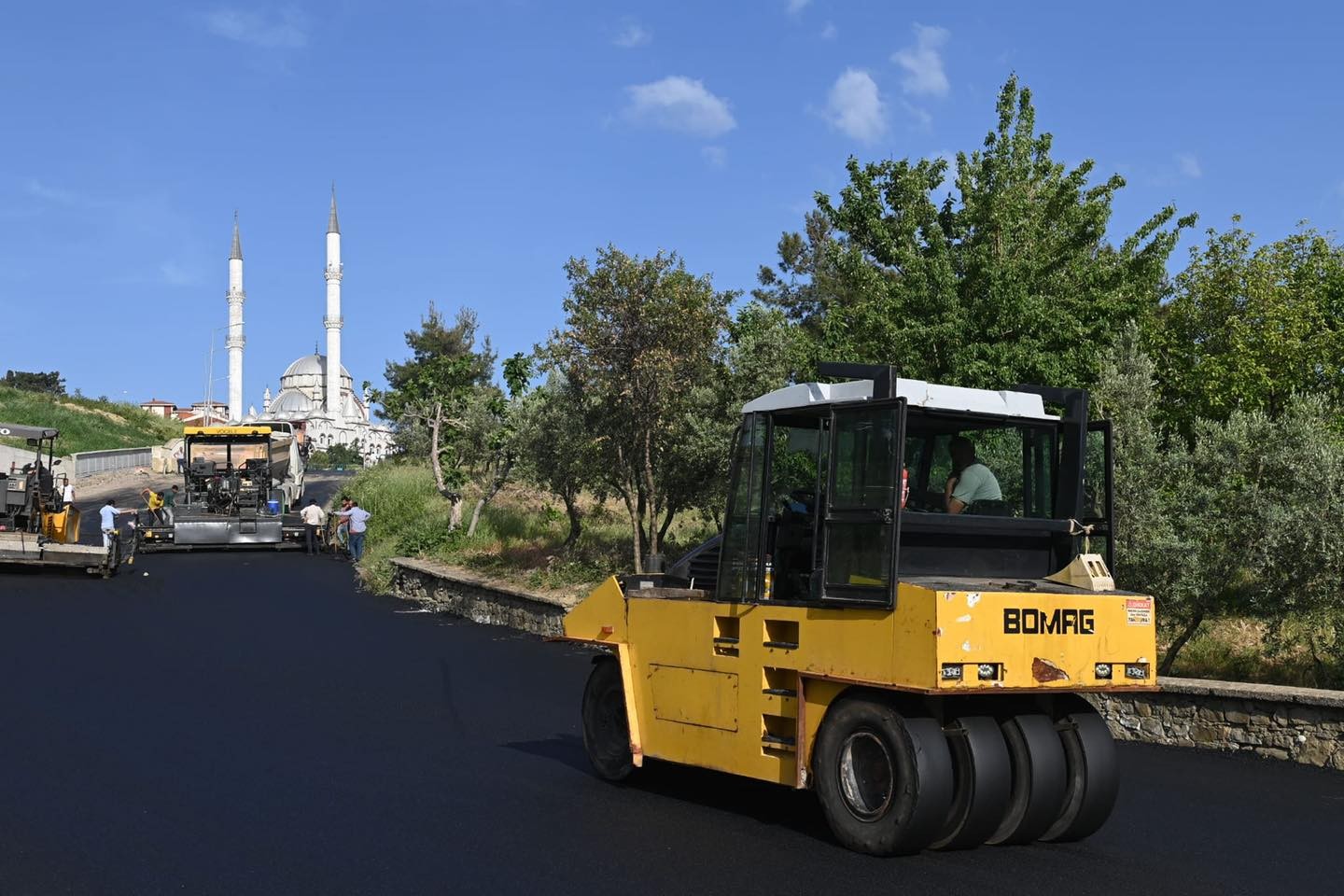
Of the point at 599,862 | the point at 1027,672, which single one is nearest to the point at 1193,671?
the point at 1027,672

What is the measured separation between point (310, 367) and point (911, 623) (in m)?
136

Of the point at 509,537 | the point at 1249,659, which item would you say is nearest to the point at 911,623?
the point at 1249,659

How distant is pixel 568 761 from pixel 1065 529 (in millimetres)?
3910

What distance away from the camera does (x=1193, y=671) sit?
14859 mm

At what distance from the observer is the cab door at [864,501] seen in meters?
6.96

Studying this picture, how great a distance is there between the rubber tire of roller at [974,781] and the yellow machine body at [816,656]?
0.21 metres

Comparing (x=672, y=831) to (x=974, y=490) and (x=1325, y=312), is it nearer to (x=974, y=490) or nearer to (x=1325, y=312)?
(x=974, y=490)

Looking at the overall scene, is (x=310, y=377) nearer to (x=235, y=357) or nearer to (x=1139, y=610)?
(x=235, y=357)

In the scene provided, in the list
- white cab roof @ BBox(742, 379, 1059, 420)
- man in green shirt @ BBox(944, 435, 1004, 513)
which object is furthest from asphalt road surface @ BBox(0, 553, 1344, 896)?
white cab roof @ BBox(742, 379, 1059, 420)

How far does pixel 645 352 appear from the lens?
1923cm

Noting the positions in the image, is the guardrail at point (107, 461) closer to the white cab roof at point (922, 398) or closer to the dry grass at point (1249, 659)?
the dry grass at point (1249, 659)

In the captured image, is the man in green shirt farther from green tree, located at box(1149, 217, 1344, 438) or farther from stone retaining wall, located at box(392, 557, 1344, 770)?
green tree, located at box(1149, 217, 1344, 438)

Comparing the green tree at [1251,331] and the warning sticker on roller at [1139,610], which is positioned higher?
the green tree at [1251,331]

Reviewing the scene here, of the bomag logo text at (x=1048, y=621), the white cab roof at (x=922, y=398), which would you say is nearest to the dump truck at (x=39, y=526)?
the white cab roof at (x=922, y=398)
